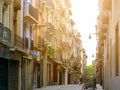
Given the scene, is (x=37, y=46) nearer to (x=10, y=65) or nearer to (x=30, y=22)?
(x=30, y=22)

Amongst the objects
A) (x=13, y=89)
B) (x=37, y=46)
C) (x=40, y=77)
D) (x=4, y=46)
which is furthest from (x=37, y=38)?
(x=4, y=46)

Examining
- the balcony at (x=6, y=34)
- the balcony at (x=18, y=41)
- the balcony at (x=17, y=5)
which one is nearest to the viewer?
the balcony at (x=6, y=34)

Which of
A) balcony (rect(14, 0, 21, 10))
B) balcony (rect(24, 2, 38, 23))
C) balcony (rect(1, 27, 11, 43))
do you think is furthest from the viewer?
balcony (rect(24, 2, 38, 23))

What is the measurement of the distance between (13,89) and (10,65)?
197 cm

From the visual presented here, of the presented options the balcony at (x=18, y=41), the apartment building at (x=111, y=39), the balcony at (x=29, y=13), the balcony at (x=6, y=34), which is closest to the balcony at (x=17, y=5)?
the balcony at (x=18, y=41)

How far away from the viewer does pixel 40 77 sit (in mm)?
47625

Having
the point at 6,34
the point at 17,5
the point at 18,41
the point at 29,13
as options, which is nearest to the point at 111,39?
the point at 6,34

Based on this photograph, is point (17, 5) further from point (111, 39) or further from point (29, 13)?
point (111, 39)

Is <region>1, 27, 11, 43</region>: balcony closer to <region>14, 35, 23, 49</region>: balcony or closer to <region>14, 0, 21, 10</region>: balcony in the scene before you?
<region>14, 35, 23, 49</region>: balcony

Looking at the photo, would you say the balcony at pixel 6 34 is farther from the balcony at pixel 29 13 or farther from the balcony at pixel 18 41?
the balcony at pixel 29 13

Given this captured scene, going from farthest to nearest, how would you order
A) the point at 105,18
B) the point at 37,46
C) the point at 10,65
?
the point at 37,46 → the point at 105,18 → the point at 10,65

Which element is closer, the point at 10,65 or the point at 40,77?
the point at 10,65

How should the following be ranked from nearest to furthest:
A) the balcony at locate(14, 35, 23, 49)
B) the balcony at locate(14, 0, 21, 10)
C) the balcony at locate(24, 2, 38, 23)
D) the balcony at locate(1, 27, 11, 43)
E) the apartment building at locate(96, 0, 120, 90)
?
the apartment building at locate(96, 0, 120, 90) → the balcony at locate(1, 27, 11, 43) → the balcony at locate(14, 35, 23, 49) → the balcony at locate(14, 0, 21, 10) → the balcony at locate(24, 2, 38, 23)

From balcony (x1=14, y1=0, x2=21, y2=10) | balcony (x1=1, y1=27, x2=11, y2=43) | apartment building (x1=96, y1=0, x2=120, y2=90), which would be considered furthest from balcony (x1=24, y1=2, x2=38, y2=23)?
balcony (x1=1, y1=27, x2=11, y2=43)
